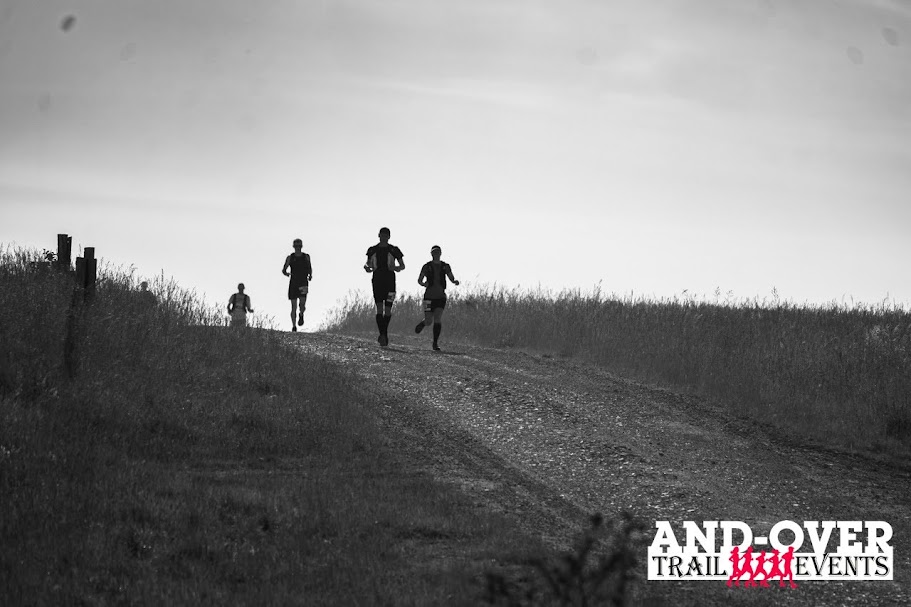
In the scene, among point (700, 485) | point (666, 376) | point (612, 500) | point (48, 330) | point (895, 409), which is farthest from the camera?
point (666, 376)

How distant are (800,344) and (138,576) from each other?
13771mm

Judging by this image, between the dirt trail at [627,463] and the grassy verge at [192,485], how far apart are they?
0.73 metres

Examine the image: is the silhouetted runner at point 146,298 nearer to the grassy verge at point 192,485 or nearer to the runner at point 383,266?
the grassy verge at point 192,485

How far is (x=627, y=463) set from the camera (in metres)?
11.1

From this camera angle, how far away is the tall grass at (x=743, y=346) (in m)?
14.0

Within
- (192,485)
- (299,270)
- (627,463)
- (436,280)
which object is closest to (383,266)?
(436,280)

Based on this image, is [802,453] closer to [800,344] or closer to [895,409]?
[895,409]

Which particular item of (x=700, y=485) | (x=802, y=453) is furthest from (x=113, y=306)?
(x=802, y=453)

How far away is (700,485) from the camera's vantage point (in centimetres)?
1032

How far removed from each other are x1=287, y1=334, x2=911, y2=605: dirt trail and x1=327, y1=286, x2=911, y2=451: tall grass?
1.00 metres

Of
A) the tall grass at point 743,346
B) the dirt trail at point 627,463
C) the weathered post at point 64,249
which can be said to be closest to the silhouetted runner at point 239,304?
the tall grass at point 743,346

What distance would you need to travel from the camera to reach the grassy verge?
22.3 feet

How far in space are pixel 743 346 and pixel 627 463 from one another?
8007mm

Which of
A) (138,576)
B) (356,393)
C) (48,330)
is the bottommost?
(138,576)
